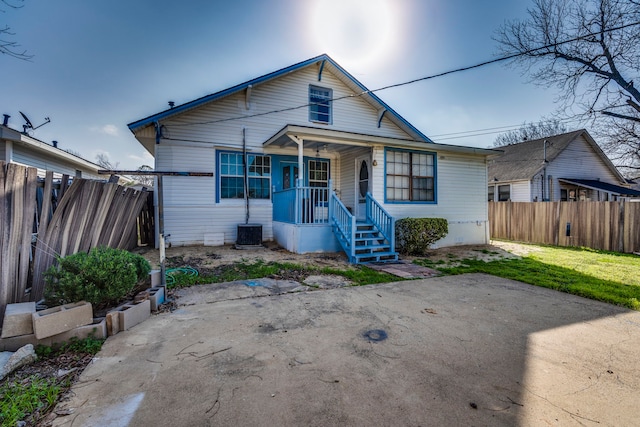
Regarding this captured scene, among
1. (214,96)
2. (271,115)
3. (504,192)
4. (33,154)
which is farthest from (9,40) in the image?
(504,192)

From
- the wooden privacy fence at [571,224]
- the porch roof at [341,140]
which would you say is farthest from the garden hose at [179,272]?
the wooden privacy fence at [571,224]

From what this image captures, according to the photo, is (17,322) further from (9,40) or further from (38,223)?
(9,40)

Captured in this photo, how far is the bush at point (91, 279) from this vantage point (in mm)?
2951

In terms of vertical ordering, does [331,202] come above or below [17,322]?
above

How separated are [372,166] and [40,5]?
811 cm

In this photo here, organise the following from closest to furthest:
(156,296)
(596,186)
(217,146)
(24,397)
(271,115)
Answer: (24,397) < (156,296) < (217,146) < (271,115) < (596,186)

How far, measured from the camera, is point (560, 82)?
1175cm

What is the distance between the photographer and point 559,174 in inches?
701

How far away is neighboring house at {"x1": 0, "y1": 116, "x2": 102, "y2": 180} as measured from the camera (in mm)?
8484

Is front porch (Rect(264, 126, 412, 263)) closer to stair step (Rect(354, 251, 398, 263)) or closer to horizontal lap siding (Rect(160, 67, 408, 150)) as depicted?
stair step (Rect(354, 251, 398, 263))

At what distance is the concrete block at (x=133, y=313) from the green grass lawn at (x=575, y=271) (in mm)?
5584

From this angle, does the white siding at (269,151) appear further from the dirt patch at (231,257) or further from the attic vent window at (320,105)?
the dirt patch at (231,257)

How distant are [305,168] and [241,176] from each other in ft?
7.78

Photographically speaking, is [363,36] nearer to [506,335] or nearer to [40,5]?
[40,5]
